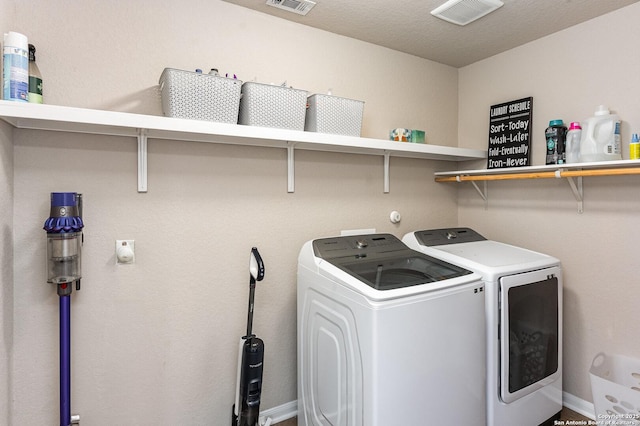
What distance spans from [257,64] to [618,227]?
2322 mm

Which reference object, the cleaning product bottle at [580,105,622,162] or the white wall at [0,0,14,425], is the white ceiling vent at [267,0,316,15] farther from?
the cleaning product bottle at [580,105,622,162]

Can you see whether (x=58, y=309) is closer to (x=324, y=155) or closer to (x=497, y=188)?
A: (x=324, y=155)

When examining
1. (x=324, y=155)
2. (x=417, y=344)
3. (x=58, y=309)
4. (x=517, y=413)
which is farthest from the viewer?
(x=324, y=155)

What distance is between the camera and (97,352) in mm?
1686

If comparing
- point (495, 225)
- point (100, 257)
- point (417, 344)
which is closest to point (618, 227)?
point (495, 225)

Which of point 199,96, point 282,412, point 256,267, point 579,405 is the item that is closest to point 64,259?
point 256,267

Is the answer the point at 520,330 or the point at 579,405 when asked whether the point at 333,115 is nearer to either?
the point at 520,330

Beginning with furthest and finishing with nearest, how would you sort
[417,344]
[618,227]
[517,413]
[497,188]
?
[497,188]
[618,227]
[517,413]
[417,344]

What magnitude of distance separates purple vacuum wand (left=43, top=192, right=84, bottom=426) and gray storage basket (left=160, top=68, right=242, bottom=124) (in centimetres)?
60

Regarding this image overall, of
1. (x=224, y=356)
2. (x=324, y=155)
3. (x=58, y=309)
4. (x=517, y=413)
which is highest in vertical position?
(x=324, y=155)

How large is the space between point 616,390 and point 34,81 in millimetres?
Answer: 3139

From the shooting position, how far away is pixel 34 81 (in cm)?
146

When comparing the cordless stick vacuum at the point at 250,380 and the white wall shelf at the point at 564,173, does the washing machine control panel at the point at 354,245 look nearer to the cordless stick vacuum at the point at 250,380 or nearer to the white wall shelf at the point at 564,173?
the cordless stick vacuum at the point at 250,380

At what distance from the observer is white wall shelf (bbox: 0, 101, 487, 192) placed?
4.50ft
